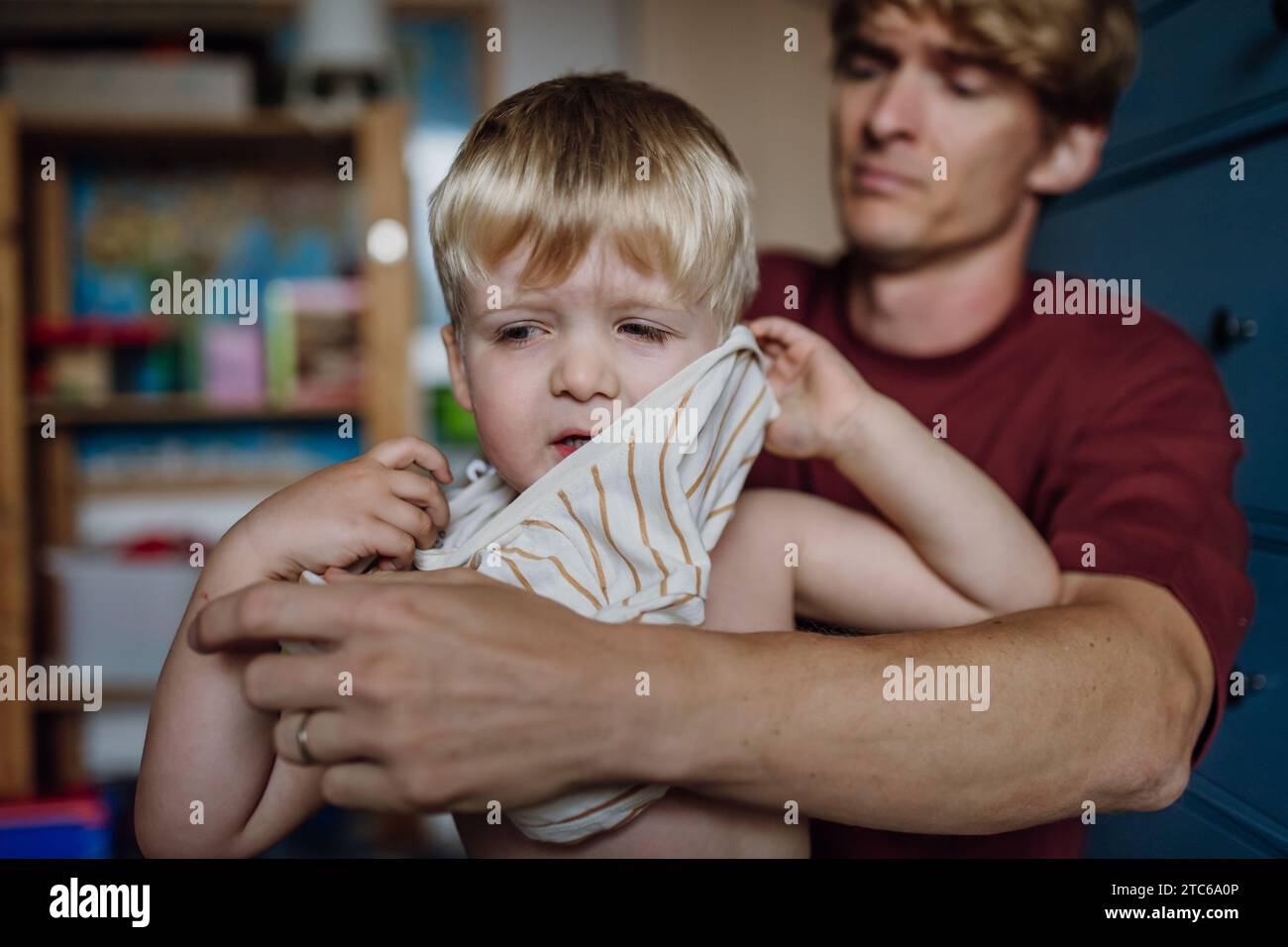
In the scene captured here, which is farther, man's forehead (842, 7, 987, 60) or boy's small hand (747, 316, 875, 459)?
man's forehead (842, 7, 987, 60)

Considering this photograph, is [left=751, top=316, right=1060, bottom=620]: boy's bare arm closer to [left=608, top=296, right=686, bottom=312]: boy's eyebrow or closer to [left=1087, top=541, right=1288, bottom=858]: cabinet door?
[left=608, top=296, right=686, bottom=312]: boy's eyebrow

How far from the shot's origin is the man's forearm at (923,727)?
1.64 feet

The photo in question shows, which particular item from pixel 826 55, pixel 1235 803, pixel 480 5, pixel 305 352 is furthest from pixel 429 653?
pixel 480 5

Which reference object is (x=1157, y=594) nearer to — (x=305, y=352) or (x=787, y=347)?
(x=787, y=347)

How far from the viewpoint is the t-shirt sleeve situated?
0.63 meters

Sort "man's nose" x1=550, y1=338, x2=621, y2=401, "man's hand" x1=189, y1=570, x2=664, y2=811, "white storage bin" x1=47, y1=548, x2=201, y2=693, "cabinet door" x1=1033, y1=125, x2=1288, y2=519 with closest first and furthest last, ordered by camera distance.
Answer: "man's hand" x1=189, y1=570, x2=664, y2=811 → "man's nose" x1=550, y1=338, x2=621, y2=401 → "cabinet door" x1=1033, y1=125, x2=1288, y2=519 → "white storage bin" x1=47, y1=548, x2=201, y2=693

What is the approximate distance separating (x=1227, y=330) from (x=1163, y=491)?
0.18 m

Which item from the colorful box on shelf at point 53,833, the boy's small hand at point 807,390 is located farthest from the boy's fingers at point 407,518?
the colorful box on shelf at point 53,833

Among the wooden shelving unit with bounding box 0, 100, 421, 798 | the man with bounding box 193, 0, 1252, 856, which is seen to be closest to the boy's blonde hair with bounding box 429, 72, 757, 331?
the man with bounding box 193, 0, 1252, 856

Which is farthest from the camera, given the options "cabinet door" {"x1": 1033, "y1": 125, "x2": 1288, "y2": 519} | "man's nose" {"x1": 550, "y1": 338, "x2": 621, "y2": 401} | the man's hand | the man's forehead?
the man's forehead

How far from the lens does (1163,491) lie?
0.66m

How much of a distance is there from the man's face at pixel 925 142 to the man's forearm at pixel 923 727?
427 millimetres

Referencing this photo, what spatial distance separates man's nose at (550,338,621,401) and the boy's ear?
99 mm

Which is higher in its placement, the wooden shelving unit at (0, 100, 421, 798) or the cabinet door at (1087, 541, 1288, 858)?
the wooden shelving unit at (0, 100, 421, 798)
